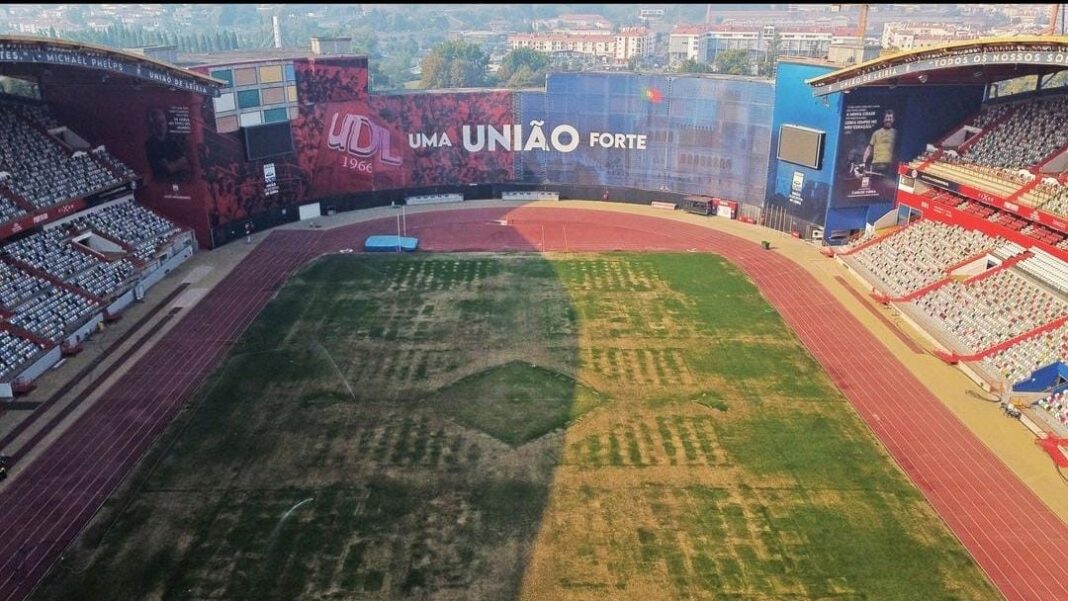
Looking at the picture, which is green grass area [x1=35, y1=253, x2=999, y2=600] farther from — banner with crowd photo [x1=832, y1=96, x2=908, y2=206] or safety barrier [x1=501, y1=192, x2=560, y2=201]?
safety barrier [x1=501, y1=192, x2=560, y2=201]

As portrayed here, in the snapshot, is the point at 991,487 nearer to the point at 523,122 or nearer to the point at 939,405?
the point at 939,405

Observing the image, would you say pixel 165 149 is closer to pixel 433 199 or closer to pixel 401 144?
pixel 401 144

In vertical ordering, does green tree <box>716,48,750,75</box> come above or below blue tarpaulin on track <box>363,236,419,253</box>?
above

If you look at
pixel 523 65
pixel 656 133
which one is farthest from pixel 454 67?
pixel 656 133

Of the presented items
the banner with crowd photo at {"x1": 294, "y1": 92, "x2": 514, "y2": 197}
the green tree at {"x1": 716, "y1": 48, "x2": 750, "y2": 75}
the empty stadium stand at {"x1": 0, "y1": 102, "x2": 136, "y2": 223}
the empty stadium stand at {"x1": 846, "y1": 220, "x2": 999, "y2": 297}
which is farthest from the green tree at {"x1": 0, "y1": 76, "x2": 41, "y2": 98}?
the green tree at {"x1": 716, "y1": 48, "x2": 750, "y2": 75}

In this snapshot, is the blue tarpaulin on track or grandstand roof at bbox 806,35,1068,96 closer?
grandstand roof at bbox 806,35,1068,96

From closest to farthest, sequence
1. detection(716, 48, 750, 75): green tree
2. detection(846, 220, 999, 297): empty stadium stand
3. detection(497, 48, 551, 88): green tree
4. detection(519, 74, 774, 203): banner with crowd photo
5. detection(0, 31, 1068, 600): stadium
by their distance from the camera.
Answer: detection(0, 31, 1068, 600): stadium → detection(846, 220, 999, 297): empty stadium stand → detection(519, 74, 774, 203): banner with crowd photo → detection(716, 48, 750, 75): green tree → detection(497, 48, 551, 88): green tree
